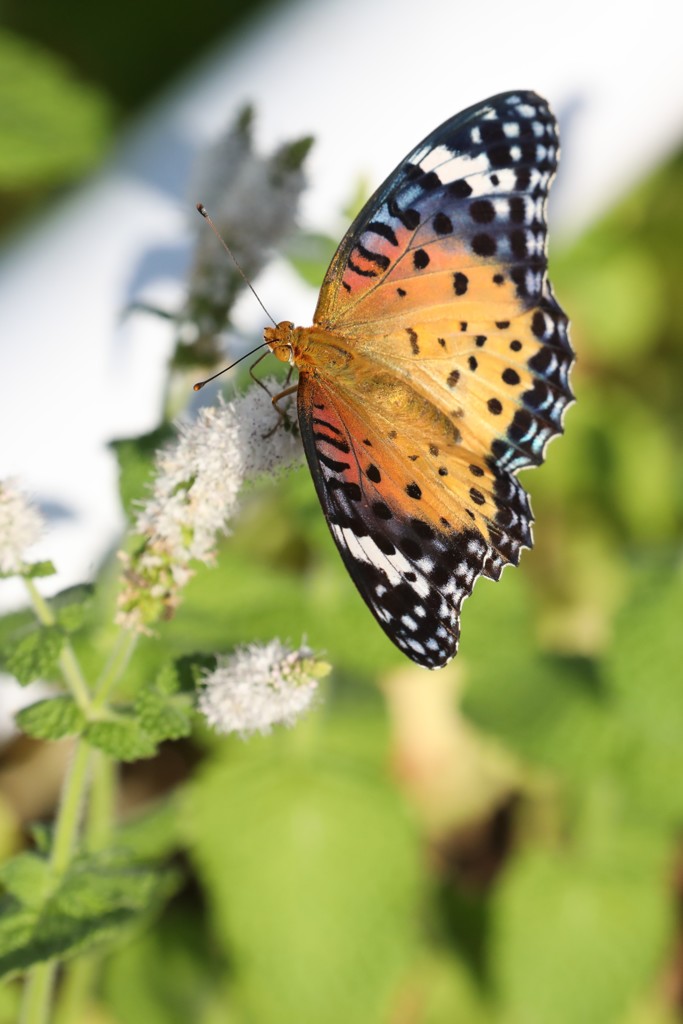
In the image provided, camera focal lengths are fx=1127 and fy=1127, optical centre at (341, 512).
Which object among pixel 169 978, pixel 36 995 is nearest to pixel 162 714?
pixel 36 995

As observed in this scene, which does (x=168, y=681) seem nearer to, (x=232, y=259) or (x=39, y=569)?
(x=39, y=569)

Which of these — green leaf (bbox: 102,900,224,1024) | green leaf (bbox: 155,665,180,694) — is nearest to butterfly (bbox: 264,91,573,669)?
green leaf (bbox: 155,665,180,694)

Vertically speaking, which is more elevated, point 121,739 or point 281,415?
point 281,415

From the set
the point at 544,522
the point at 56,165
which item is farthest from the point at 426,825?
the point at 56,165

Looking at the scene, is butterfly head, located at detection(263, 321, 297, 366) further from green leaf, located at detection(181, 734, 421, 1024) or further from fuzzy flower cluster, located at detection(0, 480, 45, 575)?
green leaf, located at detection(181, 734, 421, 1024)

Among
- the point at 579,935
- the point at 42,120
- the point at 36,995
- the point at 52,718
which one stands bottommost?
the point at 579,935

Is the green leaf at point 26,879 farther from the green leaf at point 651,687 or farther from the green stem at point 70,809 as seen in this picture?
the green leaf at point 651,687

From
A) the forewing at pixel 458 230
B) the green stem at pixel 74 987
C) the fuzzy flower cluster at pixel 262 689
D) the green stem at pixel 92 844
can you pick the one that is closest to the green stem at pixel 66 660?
the fuzzy flower cluster at pixel 262 689

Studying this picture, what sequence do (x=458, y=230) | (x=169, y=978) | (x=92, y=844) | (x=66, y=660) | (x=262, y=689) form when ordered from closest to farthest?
(x=262, y=689) < (x=66, y=660) < (x=458, y=230) < (x=92, y=844) < (x=169, y=978)
